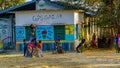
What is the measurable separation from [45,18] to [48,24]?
0.56 metres

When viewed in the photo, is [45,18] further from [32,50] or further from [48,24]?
[32,50]

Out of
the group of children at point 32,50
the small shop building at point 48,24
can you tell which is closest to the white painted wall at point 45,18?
the small shop building at point 48,24

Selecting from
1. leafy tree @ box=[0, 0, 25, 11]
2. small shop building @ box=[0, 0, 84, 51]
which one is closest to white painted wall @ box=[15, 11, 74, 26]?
small shop building @ box=[0, 0, 84, 51]

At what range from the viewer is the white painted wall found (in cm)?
3180

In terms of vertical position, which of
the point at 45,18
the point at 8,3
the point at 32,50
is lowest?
the point at 32,50

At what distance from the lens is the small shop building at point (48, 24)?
31.6 m

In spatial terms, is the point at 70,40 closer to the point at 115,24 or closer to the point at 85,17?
the point at 115,24

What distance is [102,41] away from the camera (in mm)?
36844

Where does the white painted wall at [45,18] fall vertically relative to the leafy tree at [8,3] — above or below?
below

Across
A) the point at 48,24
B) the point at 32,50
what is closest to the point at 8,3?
the point at 48,24

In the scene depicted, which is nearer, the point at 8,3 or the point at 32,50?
the point at 32,50

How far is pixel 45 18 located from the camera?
3225 centimetres

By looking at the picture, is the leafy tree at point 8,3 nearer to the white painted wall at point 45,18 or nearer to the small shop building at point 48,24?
the small shop building at point 48,24

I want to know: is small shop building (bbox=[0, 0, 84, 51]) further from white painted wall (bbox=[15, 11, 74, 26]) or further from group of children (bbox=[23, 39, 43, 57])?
group of children (bbox=[23, 39, 43, 57])
